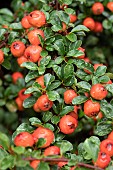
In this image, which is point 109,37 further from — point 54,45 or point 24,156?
point 24,156

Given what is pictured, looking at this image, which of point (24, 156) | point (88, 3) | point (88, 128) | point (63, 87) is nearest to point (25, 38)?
point (63, 87)

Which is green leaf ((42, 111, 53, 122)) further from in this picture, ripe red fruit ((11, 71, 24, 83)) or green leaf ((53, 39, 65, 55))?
ripe red fruit ((11, 71, 24, 83))

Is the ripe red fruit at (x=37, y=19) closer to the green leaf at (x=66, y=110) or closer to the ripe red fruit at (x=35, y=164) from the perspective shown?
the green leaf at (x=66, y=110)

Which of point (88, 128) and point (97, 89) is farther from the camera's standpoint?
point (88, 128)

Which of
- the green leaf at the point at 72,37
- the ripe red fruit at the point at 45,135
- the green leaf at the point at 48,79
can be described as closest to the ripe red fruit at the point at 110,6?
the green leaf at the point at 72,37

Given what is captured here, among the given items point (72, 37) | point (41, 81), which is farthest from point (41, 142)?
point (72, 37)

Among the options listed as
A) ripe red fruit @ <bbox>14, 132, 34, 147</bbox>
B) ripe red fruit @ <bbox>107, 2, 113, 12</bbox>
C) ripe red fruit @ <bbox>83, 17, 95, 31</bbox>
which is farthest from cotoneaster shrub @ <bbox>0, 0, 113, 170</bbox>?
ripe red fruit @ <bbox>107, 2, 113, 12</bbox>
